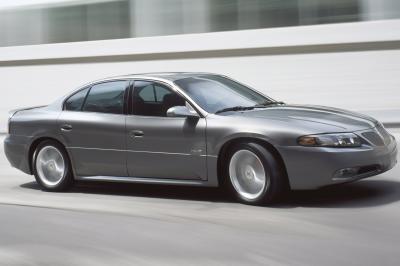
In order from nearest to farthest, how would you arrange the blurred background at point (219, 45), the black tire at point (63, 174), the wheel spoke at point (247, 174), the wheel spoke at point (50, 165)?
1. the wheel spoke at point (247, 174)
2. the black tire at point (63, 174)
3. the wheel spoke at point (50, 165)
4. the blurred background at point (219, 45)

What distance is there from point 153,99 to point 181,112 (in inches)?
22.8

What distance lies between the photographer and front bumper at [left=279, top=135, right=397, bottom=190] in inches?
276

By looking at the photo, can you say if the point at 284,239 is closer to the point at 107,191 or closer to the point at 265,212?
→ the point at 265,212

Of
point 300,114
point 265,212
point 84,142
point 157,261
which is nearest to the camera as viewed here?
point 157,261

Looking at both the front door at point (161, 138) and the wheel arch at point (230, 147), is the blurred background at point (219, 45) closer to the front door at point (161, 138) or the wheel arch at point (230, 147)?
the front door at point (161, 138)

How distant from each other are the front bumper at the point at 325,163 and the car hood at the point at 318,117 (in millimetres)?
239

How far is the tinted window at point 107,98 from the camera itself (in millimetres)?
8516

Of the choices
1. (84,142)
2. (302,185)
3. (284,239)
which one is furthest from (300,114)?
(84,142)

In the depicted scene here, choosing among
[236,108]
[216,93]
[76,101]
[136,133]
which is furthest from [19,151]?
[236,108]

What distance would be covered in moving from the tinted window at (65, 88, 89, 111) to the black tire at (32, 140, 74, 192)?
0.45 metres

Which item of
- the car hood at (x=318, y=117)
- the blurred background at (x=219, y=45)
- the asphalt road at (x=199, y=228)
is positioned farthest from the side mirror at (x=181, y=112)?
the blurred background at (x=219, y=45)

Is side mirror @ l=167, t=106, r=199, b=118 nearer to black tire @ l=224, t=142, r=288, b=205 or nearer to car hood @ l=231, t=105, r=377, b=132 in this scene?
car hood @ l=231, t=105, r=377, b=132

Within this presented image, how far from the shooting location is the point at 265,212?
7102 millimetres

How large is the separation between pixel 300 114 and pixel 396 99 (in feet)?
25.3
